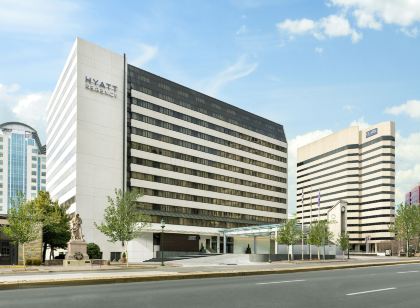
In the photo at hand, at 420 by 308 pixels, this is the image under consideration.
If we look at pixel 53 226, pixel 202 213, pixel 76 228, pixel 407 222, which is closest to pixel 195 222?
pixel 202 213

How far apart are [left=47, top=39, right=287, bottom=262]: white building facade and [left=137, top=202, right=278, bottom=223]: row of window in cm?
20

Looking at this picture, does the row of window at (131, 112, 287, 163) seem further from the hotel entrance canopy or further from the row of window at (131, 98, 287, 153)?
the hotel entrance canopy

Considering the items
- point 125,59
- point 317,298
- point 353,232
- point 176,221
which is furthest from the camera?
point 353,232

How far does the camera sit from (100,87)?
298ft

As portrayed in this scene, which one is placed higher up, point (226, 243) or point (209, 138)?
point (209, 138)

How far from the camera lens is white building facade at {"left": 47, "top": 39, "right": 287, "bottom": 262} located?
290 ft

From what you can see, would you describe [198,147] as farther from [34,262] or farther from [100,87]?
[34,262]

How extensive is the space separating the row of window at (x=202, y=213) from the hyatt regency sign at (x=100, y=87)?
2070 centimetres

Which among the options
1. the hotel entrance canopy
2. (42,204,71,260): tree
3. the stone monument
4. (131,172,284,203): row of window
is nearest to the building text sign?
(131,172,284,203): row of window

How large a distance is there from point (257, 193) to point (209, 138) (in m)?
21.9

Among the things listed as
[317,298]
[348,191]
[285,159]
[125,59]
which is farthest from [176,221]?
[348,191]

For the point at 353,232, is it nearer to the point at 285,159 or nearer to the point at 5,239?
the point at 285,159

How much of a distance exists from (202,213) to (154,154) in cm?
1910

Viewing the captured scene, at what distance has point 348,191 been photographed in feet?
627
